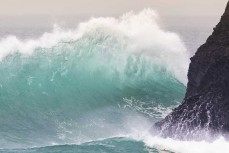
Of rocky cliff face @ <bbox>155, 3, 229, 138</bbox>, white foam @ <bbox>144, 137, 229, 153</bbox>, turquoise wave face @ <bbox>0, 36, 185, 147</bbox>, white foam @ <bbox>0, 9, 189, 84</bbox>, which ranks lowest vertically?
white foam @ <bbox>144, 137, 229, 153</bbox>

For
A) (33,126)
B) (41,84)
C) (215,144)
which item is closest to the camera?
(215,144)

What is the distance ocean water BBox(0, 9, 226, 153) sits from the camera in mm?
38438

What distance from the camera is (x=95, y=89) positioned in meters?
53.0

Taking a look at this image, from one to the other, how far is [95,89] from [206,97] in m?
18.8

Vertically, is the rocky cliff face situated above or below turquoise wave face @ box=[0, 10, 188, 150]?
below

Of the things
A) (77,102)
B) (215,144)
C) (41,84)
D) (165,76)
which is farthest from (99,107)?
(215,144)

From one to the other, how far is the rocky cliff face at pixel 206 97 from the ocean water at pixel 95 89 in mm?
1040

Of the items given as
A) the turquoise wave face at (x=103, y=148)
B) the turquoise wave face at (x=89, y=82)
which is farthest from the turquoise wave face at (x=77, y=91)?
the turquoise wave face at (x=103, y=148)

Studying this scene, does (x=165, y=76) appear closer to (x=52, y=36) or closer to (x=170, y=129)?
(x=52, y=36)

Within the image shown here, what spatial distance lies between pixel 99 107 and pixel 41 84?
273 inches

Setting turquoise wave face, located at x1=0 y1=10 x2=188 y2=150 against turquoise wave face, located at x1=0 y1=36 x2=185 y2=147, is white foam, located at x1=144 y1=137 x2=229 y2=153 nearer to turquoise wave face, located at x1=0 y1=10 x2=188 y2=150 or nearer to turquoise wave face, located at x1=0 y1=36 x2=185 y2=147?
turquoise wave face, located at x1=0 y1=10 x2=188 y2=150

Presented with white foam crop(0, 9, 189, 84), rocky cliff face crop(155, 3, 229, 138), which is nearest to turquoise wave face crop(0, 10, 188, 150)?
white foam crop(0, 9, 189, 84)

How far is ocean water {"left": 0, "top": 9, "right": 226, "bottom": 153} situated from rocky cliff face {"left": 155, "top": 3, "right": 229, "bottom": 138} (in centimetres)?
104

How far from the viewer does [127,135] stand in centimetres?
4053
